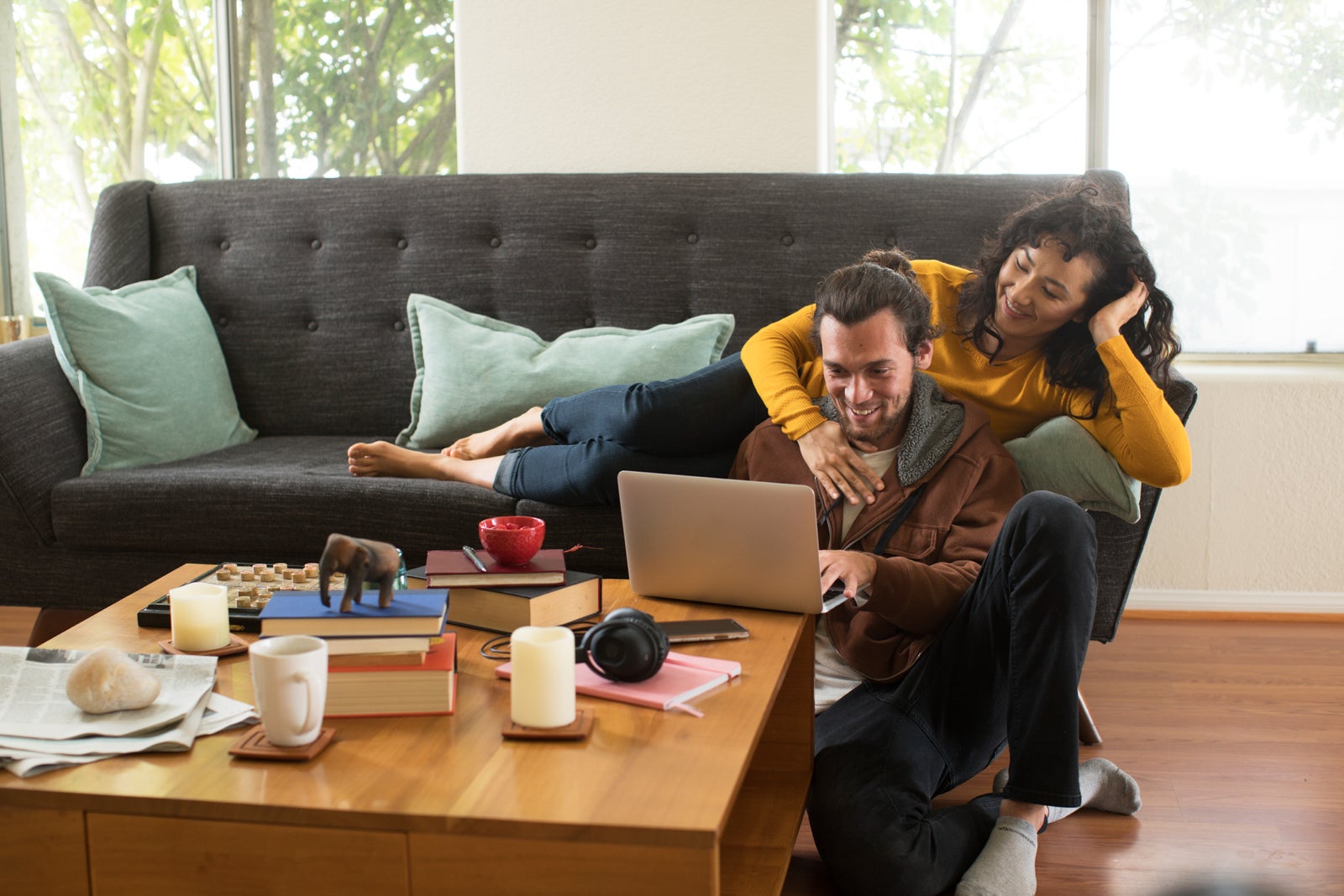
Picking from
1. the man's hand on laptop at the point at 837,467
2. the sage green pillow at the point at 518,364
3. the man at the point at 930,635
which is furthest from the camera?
the sage green pillow at the point at 518,364

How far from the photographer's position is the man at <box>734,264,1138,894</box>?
A: 58.5 inches

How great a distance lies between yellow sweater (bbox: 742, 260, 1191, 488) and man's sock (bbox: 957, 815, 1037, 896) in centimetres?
66

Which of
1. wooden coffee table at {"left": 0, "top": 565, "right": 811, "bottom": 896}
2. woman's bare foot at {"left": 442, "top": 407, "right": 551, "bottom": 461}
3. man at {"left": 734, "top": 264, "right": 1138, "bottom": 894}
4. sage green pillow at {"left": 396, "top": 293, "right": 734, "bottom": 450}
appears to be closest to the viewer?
wooden coffee table at {"left": 0, "top": 565, "right": 811, "bottom": 896}

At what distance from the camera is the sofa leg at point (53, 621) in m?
2.39

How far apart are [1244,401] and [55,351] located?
2.68m

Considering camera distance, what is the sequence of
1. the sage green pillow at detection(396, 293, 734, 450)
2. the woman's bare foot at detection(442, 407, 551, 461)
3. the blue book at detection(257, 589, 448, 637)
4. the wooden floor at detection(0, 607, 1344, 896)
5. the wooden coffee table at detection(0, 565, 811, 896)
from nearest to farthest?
the wooden coffee table at detection(0, 565, 811, 896)
the blue book at detection(257, 589, 448, 637)
the wooden floor at detection(0, 607, 1344, 896)
the woman's bare foot at detection(442, 407, 551, 461)
the sage green pillow at detection(396, 293, 734, 450)

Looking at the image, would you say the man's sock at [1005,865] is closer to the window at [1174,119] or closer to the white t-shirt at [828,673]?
the white t-shirt at [828,673]

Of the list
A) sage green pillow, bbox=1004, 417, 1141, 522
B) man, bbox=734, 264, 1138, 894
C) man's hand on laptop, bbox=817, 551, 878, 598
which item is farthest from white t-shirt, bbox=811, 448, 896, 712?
sage green pillow, bbox=1004, 417, 1141, 522

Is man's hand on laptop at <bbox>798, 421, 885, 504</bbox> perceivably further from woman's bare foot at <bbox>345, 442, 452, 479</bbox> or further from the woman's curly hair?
woman's bare foot at <bbox>345, 442, 452, 479</bbox>

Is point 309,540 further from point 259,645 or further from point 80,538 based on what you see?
point 259,645

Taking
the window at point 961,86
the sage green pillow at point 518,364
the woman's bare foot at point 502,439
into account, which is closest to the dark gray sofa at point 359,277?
the sage green pillow at point 518,364

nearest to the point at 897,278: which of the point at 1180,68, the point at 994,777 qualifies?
the point at 994,777

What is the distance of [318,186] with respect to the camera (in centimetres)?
287

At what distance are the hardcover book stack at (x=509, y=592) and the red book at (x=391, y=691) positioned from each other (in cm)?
22
